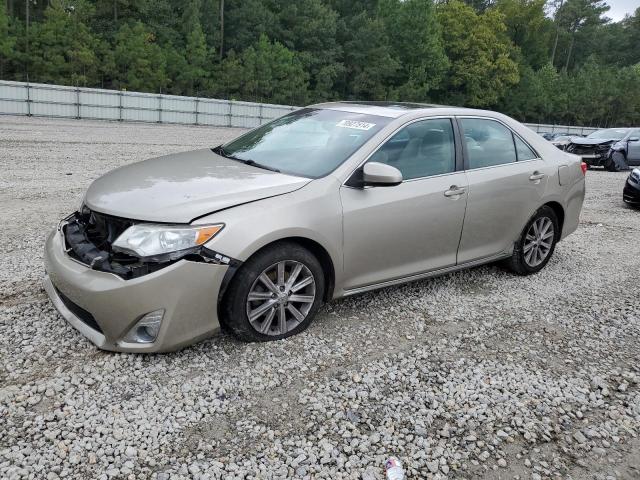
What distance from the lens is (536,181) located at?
5098 millimetres

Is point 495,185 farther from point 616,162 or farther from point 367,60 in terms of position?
point 367,60

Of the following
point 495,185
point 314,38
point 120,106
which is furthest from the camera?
point 314,38

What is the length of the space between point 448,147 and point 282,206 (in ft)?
5.80

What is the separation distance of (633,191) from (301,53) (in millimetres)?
48732

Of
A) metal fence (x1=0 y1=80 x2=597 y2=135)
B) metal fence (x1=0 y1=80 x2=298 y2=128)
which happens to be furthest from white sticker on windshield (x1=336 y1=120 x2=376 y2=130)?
metal fence (x1=0 y1=80 x2=597 y2=135)

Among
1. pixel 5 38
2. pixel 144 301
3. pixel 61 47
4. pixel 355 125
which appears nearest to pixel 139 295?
pixel 144 301

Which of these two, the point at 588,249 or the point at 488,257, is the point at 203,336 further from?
the point at 588,249

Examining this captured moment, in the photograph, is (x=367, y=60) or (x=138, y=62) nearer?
(x=138, y=62)

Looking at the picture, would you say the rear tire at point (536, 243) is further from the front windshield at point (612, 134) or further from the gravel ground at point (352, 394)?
the front windshield at point (612, 134)

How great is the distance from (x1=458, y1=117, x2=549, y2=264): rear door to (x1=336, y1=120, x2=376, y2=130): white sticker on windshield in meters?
0.95

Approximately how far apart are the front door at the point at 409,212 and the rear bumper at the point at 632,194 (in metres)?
6.74

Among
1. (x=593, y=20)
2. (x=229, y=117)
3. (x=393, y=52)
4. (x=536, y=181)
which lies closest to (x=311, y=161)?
(x=536, y=181)

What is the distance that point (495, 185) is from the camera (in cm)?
471

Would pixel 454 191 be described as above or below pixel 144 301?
above
